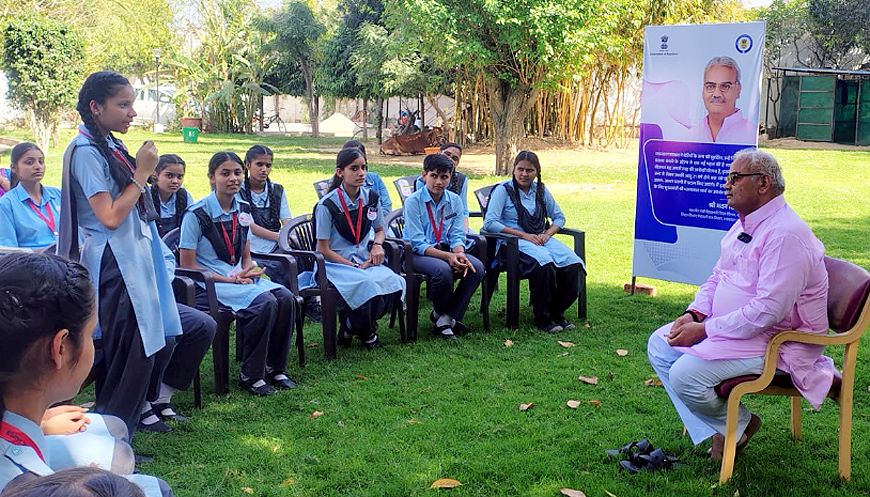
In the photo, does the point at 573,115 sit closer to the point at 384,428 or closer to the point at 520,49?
the point at 520,49

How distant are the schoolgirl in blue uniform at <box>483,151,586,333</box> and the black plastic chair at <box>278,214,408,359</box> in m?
1.13

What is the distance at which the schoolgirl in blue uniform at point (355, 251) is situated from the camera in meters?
5.88

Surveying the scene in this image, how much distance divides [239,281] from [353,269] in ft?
3.31

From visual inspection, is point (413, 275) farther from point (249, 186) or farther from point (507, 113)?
point (507, 113)

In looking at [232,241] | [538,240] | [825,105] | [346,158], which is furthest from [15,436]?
[825,105]

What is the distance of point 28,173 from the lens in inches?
239

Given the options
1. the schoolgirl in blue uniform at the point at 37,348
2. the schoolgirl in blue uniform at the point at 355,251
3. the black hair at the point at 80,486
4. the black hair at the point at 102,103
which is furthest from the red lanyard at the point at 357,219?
the black hair at the point at 80,486

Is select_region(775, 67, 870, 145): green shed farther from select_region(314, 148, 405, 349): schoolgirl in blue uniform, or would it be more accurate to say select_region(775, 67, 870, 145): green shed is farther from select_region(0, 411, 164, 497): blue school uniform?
select_region(0, 411, 164, 497): blue school uniform

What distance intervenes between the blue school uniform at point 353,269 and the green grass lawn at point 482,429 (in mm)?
482

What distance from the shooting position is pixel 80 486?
1.19 metres

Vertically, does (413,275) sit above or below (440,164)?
below

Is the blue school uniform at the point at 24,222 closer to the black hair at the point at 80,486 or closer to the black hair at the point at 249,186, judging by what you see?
the black hair at the point at 249,186

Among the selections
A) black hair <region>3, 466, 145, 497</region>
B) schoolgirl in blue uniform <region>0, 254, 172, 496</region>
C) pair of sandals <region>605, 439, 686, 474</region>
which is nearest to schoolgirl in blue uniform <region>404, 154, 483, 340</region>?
pair of sandals <region>605, 439, 686, 474</region>

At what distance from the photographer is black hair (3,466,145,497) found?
1.18 metres
